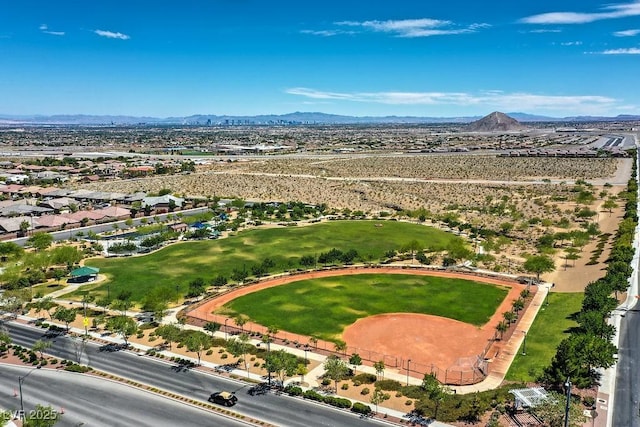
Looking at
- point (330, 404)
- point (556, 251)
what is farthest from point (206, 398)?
point (556, 251)

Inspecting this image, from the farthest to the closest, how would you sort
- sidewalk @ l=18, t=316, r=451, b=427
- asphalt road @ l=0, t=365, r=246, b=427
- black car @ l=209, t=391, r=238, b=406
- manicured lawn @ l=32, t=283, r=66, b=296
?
1. manicured lawn @ l=32, t=283, r=66, b=296
2. black car @ l=209, t=391, r=238, b=406
3. sidewalk @ l=18, t=316, r=451, b=427
4. asphalt road @ l=0, t=365, r=246, b=427

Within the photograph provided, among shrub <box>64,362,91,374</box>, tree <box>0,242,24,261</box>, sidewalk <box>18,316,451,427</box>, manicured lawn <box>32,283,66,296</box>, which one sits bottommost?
sidewalk <box>18,316,451,427</box>

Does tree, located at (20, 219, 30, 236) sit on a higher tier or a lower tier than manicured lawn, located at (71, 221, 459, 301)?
higher

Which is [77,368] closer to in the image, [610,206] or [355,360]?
[355,360]

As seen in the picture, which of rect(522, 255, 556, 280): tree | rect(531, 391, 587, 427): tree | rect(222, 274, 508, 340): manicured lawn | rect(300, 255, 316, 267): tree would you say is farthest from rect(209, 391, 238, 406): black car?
rect(522, 255, 556, 280): tree

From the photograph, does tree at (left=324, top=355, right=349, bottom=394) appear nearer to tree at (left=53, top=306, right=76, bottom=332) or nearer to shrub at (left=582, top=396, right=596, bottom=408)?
shrub at (left=582, top=396, right=596, bottom=408)

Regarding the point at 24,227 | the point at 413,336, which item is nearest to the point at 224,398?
the point at 413,336
